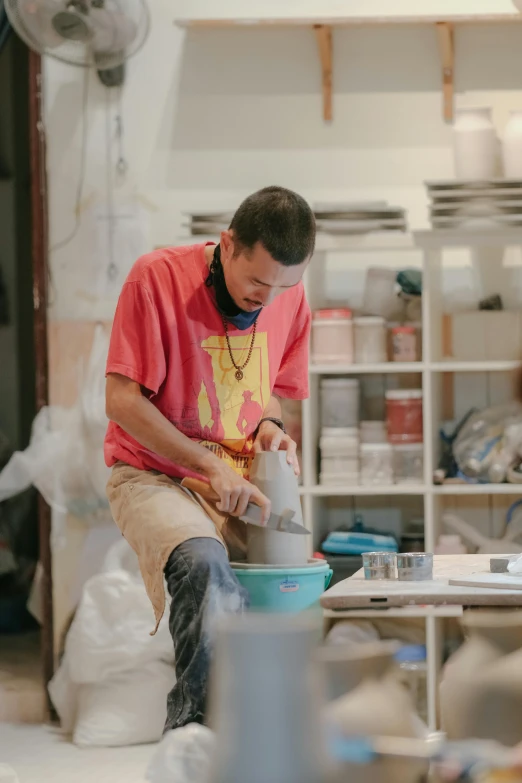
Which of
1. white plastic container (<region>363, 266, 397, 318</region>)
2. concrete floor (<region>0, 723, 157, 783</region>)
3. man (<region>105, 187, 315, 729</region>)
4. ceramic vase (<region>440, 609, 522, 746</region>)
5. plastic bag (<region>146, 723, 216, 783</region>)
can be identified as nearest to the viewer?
ceramic vase (<region>440, 609, 522, 746</region>)

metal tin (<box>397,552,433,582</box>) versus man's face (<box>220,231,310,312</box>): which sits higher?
man's face (<box>220,231,310,312</box>)

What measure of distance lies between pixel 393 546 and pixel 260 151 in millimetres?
1700

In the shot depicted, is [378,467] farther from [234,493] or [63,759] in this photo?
[234,493]

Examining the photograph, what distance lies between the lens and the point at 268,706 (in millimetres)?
1146

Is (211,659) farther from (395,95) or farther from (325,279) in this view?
(395,95)

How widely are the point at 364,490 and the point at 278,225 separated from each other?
6.41 feet

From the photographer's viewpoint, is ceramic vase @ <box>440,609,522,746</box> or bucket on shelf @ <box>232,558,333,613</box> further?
bucket on shelf @ <box>232,558,333,613</box>

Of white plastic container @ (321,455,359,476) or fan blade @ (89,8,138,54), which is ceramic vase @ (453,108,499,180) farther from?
fan blade @ (89,8,138,54)

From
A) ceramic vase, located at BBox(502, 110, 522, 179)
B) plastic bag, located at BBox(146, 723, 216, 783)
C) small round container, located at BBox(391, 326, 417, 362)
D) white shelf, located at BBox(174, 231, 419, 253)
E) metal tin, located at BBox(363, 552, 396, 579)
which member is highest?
ceramic vase, located at BBox(502, 110, 522, 179)

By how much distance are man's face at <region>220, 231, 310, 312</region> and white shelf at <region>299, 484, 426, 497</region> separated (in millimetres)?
1731

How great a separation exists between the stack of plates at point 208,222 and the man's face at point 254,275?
1.70 m

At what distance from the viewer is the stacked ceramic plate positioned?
172 inches

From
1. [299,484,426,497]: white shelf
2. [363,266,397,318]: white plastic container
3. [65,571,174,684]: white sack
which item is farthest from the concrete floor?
[363,266,397,318]: white plastic container

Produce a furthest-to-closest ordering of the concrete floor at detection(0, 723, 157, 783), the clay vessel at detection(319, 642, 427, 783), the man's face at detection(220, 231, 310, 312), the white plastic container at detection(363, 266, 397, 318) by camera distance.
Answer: the white plastic container at detection(363, 266, 397, 318) < the concrete floor at detection(0, 723, 157, 783) < the man's face at detection(220, 231, 310, 312) < the clay vessel at detection(319, 642, 427, 783)
